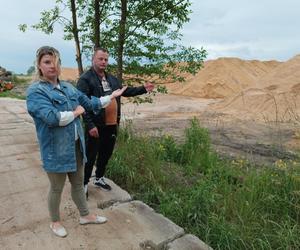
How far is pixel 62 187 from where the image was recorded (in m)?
3.17

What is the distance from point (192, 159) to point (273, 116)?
939 centimetres

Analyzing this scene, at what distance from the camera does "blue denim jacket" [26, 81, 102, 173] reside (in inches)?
112

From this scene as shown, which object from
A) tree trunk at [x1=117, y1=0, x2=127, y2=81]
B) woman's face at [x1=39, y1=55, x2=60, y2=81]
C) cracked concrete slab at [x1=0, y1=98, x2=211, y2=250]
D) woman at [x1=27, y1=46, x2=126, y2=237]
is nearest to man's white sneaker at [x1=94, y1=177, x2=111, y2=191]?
cracked concrete slab at [x1=0, y1=98, x2=211, y2=250]

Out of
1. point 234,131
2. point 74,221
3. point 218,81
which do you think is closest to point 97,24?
point 74,221

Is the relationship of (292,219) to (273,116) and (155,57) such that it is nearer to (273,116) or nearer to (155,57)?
(155,57)

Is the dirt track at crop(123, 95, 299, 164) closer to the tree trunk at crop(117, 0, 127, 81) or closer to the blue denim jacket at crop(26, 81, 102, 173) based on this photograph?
the tree trunk at crop(117, 0, 127, 81)

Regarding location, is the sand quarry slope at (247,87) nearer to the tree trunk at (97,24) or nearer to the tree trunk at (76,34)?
the tree trunk at (76,34)

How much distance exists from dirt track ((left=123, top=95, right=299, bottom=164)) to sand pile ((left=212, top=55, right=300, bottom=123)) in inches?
40.7

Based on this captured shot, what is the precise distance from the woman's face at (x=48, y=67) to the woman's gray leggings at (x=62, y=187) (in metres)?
0.61

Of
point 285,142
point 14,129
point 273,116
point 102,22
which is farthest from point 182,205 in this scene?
point 273,116

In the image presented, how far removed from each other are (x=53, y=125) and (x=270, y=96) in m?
13.8

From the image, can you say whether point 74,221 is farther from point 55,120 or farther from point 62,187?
point 55,120

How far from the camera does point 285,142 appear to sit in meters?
9.27

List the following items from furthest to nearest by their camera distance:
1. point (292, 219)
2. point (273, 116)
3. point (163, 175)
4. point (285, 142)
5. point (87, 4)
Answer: point (273, 116), point (285, 142), point (87, 4), point (163, 175), point (292, 219)
